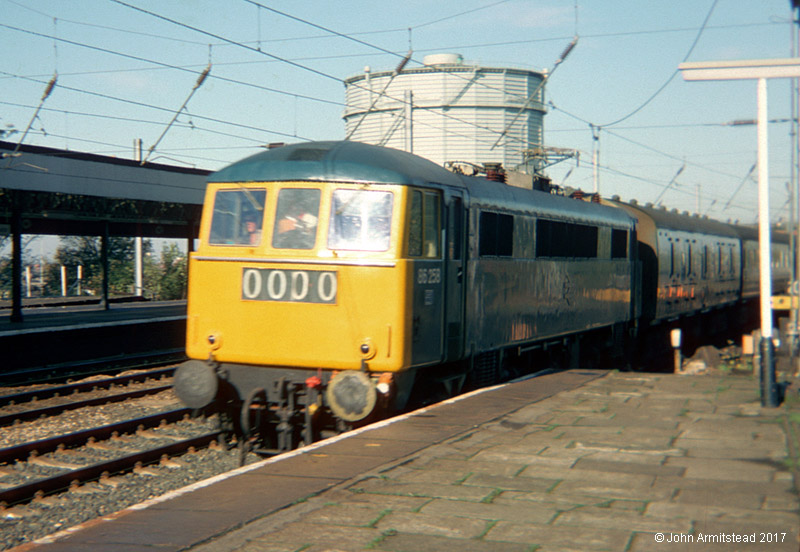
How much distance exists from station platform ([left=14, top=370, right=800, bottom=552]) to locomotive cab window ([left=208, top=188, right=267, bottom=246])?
2.49 meters

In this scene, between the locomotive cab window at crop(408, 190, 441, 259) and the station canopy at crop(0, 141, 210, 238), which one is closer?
the locomotive cab window at crop(408, 190, 441, 259)

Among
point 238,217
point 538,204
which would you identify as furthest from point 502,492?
point 538,204

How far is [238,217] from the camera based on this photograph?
29.4 feet

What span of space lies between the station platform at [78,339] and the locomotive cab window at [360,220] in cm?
866

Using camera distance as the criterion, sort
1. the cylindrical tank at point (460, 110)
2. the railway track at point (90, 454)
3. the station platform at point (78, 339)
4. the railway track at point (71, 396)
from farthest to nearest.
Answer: the cylindrical tank at point (460, 110) → the station platform at point (78, 339) → the railway track at point (71, 396) → the railway track at point (90, 454)

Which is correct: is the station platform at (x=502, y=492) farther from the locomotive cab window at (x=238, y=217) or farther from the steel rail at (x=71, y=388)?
the steel rail at (x=71, y=388)

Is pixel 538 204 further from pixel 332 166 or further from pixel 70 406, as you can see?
pixel 70 406

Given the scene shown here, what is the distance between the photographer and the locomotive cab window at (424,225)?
337 inches

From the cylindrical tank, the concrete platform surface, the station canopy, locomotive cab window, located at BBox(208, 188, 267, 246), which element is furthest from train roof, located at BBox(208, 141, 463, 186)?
the cylindrical tank

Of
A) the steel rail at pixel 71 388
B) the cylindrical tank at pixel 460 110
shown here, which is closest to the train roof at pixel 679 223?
the steel rail at pixel 71 388

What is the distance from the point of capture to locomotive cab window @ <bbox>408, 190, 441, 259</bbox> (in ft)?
28.1

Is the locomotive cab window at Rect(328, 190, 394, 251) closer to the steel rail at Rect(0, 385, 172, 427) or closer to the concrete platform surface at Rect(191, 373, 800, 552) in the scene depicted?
the concrete platform surface at Rect(191, 373, 800, 552)

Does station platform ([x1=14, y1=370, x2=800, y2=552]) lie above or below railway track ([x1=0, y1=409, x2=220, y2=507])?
above

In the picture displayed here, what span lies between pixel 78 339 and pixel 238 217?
427 inches
